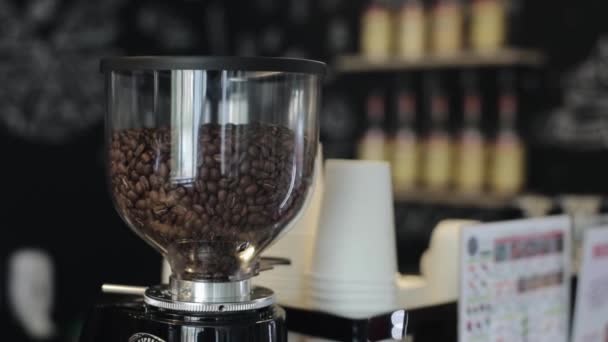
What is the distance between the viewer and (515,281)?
4.05ft

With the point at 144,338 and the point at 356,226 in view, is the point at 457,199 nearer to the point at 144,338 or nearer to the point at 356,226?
the point at 356,226

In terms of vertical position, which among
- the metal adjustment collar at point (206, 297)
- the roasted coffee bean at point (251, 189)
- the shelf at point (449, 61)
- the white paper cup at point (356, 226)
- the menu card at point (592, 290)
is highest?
the shelf at point (449, 61)

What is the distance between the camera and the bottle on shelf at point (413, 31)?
3664 millimetres

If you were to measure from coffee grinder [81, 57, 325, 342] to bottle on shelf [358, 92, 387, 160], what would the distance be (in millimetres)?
2796

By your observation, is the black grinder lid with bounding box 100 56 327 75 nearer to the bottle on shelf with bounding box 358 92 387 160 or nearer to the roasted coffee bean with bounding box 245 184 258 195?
the roasted coffee bean with bounding box 245 184 258 195

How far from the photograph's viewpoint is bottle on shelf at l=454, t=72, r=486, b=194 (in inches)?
138

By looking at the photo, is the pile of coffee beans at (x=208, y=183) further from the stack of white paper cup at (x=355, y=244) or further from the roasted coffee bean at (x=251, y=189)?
the stack of white paper cup at (x=355, y=244)

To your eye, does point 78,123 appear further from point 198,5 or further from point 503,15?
point 503,15

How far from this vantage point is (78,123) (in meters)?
3.71

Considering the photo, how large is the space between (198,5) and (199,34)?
0.45 ft

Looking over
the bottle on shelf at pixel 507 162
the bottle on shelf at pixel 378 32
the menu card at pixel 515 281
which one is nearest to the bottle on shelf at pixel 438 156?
the bottle on shelf at pixel 507 162

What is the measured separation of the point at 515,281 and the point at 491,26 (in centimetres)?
239

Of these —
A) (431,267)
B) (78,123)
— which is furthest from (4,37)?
(431,267)

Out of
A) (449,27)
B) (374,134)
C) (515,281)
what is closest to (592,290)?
(515,281)
